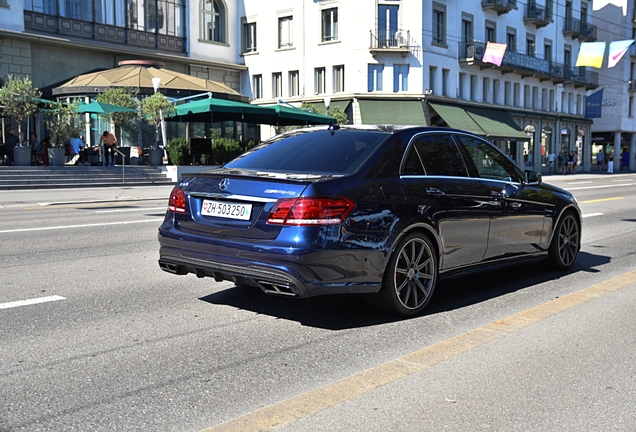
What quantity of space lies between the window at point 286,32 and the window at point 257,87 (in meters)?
2.90

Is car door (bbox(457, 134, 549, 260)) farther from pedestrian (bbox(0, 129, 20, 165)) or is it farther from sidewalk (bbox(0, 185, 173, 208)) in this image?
pedestrian (bbox(0, 129, 20, 165))

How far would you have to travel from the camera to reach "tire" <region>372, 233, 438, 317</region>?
552 centimetres

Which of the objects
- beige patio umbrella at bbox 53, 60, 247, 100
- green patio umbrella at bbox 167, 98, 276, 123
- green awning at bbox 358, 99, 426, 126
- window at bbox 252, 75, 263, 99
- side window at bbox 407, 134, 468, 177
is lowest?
side window at bbox 407, 134, 468, 177

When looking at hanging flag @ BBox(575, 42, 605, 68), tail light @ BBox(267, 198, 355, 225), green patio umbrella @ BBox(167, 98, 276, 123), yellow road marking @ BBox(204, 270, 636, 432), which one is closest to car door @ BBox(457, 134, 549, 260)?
yellow road marking @ BBox(204, 270, 636, 432)

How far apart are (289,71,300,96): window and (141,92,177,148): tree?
19930 mm

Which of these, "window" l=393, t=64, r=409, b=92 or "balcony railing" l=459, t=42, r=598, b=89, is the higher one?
"balcony railing" l=459, t=42, r=598, b=89

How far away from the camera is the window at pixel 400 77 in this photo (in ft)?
149

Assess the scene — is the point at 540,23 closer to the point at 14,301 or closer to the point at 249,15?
the point at 249,15

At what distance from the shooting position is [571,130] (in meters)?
63.2

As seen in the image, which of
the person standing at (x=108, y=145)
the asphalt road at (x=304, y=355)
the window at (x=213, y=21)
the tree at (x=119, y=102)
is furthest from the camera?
the window at (x=213, y=21)

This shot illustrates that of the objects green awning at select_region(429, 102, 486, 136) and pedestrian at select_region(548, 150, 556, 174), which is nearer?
green awning at select_region(429, 102, 486, 136)

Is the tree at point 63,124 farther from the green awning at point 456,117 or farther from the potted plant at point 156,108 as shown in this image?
the green awning at point 456,117

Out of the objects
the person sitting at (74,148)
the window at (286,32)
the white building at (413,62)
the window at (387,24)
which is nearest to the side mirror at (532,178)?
the person sitting at (74,148)

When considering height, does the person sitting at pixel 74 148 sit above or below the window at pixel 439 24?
below
